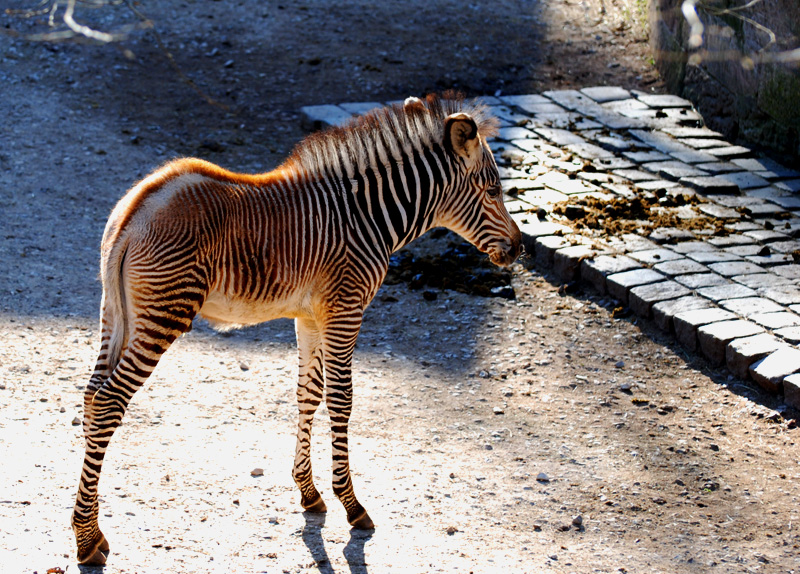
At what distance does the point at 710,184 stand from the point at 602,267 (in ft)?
7.95

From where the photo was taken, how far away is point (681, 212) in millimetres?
9078

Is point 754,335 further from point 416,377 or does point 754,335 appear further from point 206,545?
point 206,545

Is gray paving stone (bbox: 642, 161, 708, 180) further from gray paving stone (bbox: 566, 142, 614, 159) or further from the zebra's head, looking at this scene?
the zebra's head

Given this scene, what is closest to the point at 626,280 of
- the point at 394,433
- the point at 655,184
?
the point at 655,184

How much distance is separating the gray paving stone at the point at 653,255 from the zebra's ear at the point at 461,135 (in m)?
3.51

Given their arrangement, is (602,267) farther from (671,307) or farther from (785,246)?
(785,246)

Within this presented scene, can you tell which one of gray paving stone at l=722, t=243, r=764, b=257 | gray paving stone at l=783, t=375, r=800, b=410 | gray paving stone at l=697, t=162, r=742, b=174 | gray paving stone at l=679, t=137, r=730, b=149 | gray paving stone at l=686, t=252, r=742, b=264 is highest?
gray paving stone at l=679, t=137, r=730, b=149

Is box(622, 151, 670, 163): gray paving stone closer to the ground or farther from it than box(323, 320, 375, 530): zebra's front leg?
farther from it

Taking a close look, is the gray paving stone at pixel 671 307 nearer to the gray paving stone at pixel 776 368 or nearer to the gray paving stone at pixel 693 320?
the gray paving stone at pixel 693 320

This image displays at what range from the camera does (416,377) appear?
6.82 metres

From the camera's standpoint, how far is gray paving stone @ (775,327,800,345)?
671 centimetres

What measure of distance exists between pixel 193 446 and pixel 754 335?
4433 millimetres

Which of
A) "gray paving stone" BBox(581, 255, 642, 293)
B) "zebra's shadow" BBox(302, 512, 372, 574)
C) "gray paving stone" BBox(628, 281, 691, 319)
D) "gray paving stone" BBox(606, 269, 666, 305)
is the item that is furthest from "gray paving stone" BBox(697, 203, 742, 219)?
"zebra's shadow" BBox(302, 512, 372, 574)

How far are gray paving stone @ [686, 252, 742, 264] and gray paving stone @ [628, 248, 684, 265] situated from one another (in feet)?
0.43
